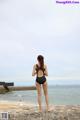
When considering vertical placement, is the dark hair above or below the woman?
above

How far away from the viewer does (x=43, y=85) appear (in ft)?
49.7

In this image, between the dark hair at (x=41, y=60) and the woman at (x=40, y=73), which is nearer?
the dark hair at (x=41, y=60)

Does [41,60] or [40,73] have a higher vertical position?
[41,60]

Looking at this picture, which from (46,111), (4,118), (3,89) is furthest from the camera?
(3,89)

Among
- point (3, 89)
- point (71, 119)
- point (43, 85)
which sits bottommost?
point (71, 119)

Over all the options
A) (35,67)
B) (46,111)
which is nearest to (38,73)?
(35,67)

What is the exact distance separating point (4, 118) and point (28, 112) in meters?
1.36

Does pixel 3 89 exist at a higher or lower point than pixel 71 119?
higher

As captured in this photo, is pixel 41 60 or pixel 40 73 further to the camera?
pixel 40 73

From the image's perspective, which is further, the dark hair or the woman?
the woman

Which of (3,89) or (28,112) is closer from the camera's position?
(28,112)

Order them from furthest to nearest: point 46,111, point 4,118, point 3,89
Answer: point 3,89 < point 46,111 < point 4,118

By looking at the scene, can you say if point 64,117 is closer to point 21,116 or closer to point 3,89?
point 21,116

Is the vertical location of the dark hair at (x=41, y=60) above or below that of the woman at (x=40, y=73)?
above
